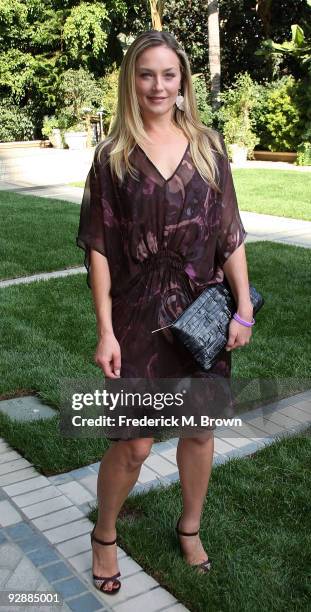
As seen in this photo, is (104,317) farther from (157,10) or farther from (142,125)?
(157,10)

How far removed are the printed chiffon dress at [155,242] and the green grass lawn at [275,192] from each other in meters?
7.81

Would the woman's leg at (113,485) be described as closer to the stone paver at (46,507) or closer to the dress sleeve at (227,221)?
the stone paver at (46,507)

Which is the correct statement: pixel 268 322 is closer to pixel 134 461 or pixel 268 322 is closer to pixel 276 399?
pixel 276 399

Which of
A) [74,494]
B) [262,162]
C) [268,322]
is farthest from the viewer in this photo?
[262,162]

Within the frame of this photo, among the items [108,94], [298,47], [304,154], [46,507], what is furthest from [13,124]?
[46,507]

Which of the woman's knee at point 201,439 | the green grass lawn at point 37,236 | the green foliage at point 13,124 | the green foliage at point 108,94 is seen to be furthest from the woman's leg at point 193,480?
the green foliage at point 13,124

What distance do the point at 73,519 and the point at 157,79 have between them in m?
1.82

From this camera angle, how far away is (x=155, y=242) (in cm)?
204

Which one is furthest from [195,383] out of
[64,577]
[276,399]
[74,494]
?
[276,399]

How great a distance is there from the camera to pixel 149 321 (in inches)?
81.9

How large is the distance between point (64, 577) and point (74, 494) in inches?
23.9

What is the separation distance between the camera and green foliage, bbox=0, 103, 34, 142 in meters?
25.3

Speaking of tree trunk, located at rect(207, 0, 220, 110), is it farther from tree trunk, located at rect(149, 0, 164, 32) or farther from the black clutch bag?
the black clutch bag

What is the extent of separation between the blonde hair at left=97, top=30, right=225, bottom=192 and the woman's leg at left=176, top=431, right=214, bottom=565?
2.86ft
